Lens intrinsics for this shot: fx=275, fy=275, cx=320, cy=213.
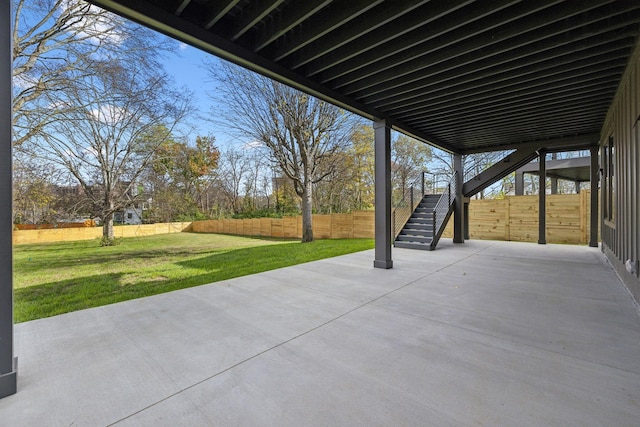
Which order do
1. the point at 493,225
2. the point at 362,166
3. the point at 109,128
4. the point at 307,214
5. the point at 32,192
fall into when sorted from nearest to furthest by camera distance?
the point at 32,192 → the point at 109,128 → the point at 493,225 → the point at 307,214 → the point at 362,166

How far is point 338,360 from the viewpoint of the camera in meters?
2.00

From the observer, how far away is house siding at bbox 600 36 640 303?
3.16 meters

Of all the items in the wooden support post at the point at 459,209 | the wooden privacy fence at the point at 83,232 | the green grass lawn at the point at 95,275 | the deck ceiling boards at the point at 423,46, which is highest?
the deck ceiling boards at the point at 423,46

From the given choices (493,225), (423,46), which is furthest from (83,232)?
(493,225)

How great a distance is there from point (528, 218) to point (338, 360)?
10038 millimetres

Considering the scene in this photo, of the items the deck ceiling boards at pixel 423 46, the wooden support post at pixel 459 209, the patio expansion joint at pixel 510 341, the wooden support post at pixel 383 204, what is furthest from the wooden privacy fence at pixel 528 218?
the patio expansion joint at pixel 510 341

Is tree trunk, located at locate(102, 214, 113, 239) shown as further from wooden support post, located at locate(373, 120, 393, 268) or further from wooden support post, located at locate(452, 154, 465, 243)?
wooden support post, located at locate(452, 154, 465, 243)

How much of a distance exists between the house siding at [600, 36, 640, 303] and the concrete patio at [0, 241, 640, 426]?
1.79ft

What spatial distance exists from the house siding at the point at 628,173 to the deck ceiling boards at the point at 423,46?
0.80ft

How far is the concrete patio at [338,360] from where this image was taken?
1.49m

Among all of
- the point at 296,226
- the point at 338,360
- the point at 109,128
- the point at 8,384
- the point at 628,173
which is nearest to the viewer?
A: the point at 8,384

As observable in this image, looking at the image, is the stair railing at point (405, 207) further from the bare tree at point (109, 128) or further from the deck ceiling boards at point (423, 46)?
the bare tree at point (109, 128)

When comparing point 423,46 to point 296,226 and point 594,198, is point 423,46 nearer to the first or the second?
point 594,198

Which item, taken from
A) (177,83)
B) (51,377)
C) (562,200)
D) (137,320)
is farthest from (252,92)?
(562,200)
